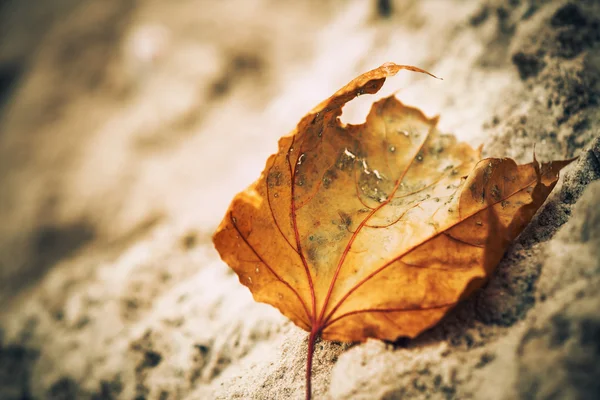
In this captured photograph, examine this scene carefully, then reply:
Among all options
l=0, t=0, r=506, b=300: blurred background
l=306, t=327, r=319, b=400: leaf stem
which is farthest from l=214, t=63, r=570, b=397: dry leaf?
l=0, t=0, r=506, b=300: blurred background

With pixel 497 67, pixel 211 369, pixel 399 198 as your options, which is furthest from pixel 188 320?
pixel 497 67

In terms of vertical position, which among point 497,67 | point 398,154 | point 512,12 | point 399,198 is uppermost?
point 512,12

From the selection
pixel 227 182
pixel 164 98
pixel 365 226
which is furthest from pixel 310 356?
pixel 164 98

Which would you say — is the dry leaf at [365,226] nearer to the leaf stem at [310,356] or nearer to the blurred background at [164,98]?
the leaf stem at [310,356]

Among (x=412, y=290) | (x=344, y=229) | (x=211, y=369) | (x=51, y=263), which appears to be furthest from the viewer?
(x=51, y=263)

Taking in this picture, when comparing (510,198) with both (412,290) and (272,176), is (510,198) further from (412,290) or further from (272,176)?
(272,176)

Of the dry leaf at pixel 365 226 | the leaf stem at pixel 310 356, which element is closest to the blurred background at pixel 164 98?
the dry leaf at pixel 365 226
